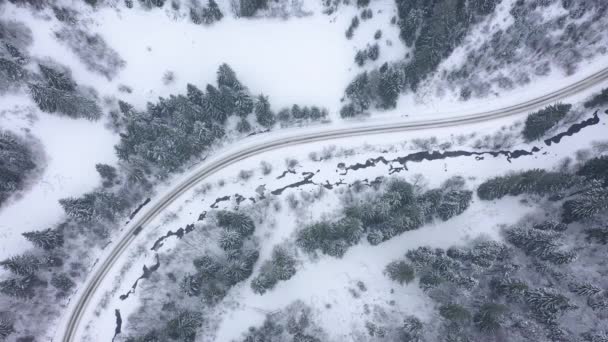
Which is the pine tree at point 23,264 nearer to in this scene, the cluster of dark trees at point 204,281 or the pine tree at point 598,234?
the cluster of dark trees at point 204,281

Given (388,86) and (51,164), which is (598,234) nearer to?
(388,86)

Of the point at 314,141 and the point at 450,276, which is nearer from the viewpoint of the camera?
the point at 450,276

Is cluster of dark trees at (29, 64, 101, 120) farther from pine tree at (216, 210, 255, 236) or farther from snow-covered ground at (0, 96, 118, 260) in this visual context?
pine tree at (216, 210, 255, 236)

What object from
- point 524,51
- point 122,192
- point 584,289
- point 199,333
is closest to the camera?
point 584,289

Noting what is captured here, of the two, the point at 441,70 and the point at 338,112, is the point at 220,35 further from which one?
the point at 441,70

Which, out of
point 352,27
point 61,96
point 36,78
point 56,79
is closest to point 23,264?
point 61,96

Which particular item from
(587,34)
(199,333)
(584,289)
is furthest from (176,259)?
(587,34)
